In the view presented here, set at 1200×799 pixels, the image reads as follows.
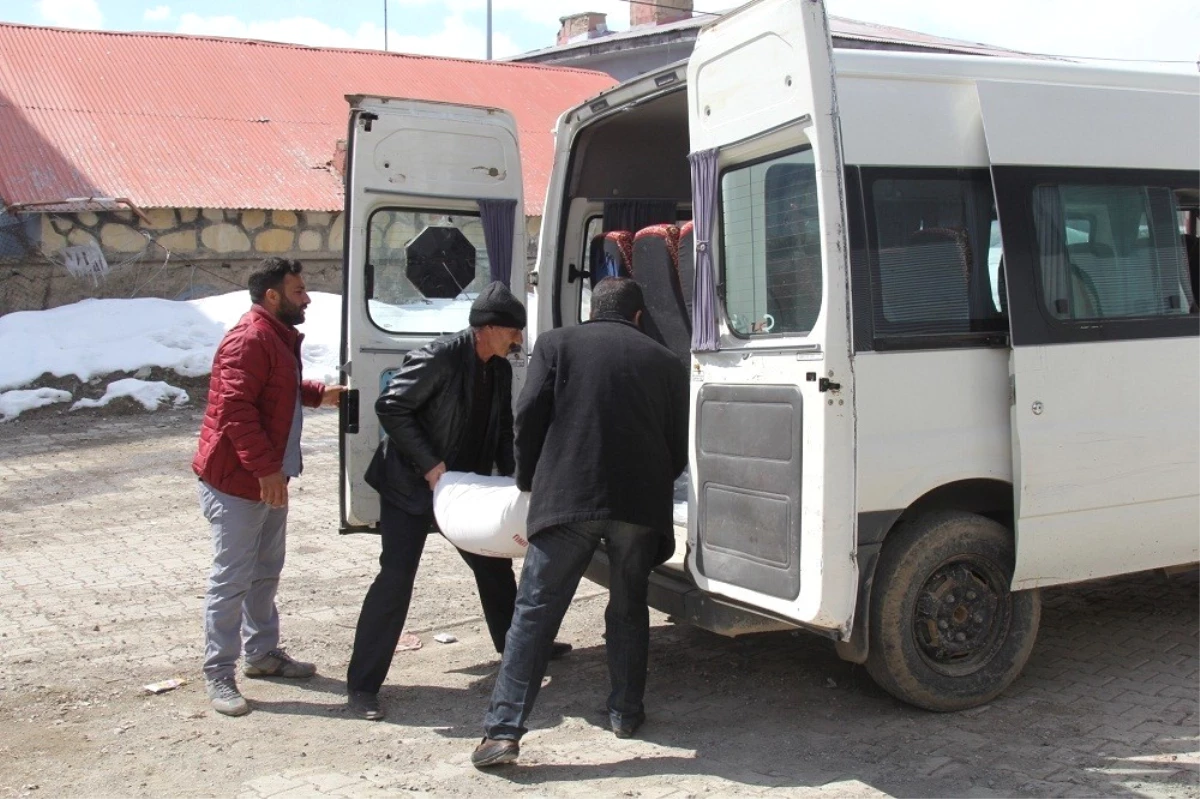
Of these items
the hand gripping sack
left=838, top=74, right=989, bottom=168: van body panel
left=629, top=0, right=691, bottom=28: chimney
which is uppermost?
left=629, top=0, right=691, bottom=28: chimney

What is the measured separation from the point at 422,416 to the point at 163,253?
11203 mm

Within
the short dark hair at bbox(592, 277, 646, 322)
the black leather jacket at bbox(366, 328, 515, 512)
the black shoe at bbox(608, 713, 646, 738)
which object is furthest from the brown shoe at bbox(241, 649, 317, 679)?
the short dark hair at bbox(592, 277, 646, 322)

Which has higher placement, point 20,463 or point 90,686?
point 20,463

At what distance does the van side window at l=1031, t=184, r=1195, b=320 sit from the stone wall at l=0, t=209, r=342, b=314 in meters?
11.2

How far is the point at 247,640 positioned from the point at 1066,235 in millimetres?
4045

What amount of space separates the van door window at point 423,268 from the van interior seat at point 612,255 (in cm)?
60

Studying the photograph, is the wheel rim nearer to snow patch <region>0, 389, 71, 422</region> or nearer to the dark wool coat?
the dark wool coat

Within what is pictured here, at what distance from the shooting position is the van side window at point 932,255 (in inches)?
194

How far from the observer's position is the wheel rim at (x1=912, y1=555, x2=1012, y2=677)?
16.9ft

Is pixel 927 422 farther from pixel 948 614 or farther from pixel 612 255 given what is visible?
pixel 612 255

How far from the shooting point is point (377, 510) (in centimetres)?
639

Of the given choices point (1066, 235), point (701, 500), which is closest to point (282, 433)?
point (701, 500)

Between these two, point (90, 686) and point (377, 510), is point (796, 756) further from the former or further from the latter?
point (90, 686)

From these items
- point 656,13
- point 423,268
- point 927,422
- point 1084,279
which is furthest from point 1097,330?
point 656,13
